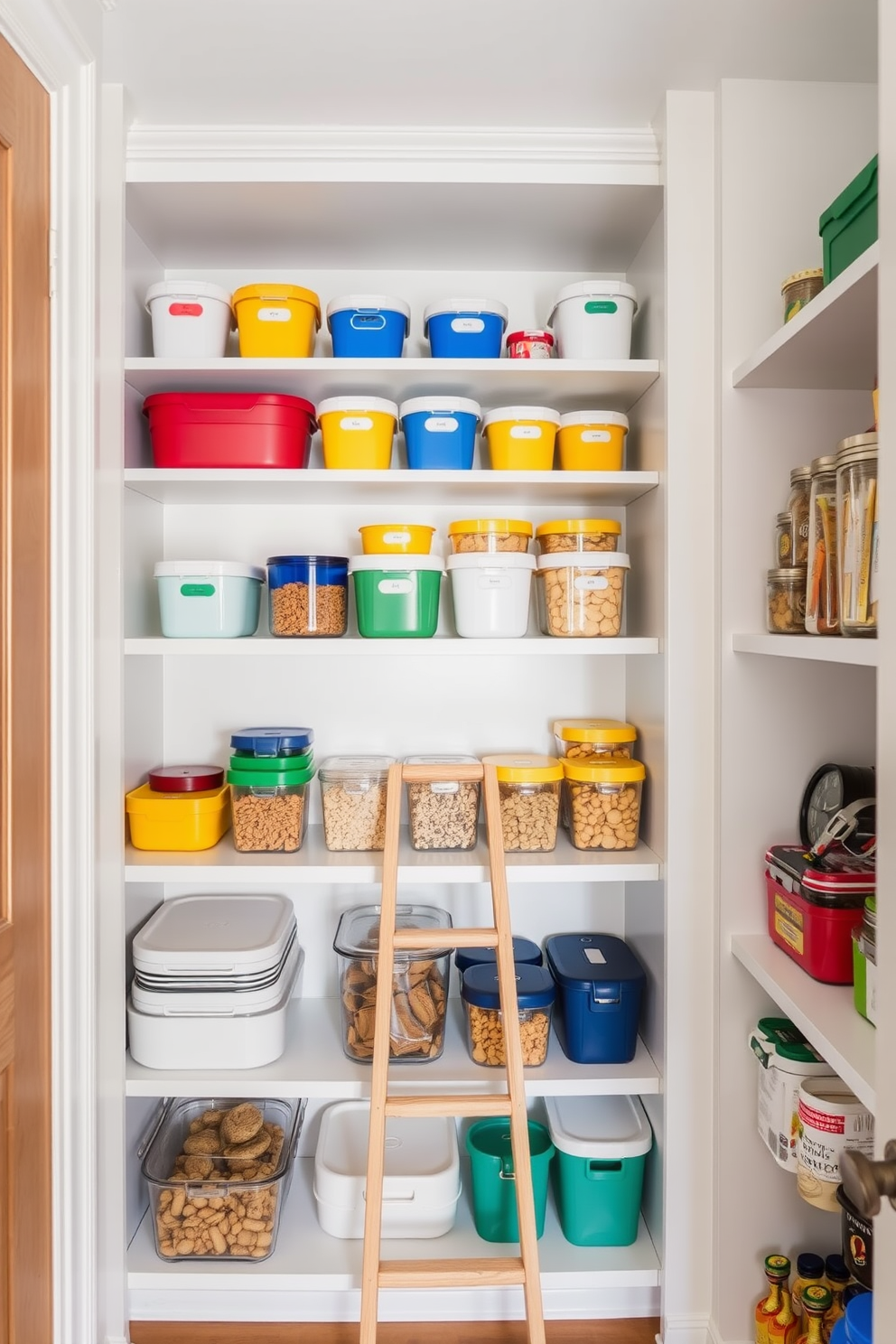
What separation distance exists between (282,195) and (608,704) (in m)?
1.32

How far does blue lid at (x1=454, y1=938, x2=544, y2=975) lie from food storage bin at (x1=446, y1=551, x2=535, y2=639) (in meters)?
0.75

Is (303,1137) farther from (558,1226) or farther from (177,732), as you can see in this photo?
(177,732)

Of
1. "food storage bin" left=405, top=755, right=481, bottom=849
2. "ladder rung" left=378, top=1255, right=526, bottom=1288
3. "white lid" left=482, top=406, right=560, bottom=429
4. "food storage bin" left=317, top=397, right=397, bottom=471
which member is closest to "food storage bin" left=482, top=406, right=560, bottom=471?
"white lid" left=482, top=406, right=560, bottom=429

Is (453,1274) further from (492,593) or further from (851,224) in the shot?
(851,224)

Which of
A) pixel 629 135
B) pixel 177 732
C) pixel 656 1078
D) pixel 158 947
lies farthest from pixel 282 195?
pixel 656 1078

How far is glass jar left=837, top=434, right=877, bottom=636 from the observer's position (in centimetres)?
119

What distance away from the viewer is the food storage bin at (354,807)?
192 cm

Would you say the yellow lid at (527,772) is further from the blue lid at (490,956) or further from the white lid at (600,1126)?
the white lid at (600,1126)

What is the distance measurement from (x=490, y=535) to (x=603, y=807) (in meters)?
0.61

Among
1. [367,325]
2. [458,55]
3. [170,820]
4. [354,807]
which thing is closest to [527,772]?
[354,807]

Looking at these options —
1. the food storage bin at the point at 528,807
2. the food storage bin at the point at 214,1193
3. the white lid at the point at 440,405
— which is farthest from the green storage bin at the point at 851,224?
the food storage bin at the point at 214,1193

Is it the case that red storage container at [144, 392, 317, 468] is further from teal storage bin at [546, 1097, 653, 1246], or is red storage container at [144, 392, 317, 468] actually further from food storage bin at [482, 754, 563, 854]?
teal storage bin at [546, 1097, 653, 1246]

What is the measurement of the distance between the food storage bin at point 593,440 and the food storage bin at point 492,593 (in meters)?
0.26

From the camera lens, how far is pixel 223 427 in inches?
72.4
